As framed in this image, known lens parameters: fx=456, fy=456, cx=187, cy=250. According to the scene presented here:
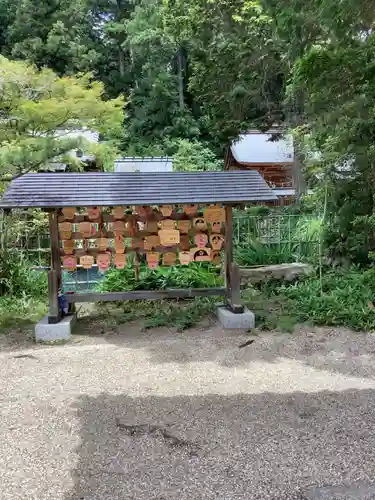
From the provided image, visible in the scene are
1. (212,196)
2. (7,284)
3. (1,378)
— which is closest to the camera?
(1,378)

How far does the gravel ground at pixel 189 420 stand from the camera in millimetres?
2717

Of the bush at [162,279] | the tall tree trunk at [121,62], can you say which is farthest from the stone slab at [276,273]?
the tall tree trunk at [121,62]

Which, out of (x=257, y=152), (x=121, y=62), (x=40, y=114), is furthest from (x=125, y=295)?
(x=121, y=62)

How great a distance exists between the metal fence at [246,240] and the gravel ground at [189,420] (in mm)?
3215

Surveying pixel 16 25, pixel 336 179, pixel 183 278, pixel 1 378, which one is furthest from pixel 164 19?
pixel 16 25

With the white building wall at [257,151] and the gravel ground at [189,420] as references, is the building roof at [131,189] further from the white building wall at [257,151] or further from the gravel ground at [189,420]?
the white building wall at [257,151]

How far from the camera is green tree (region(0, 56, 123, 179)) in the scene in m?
6.28

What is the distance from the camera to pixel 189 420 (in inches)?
141

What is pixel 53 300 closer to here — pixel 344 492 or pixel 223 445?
pixel 223 445

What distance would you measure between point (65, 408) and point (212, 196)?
3.50 meters

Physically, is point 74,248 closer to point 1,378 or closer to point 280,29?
point 1,378

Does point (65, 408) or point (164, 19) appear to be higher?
point (164, 19)

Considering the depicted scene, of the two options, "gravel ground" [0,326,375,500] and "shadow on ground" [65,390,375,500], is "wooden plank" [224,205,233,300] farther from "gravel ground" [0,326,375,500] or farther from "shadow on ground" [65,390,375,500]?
"shadow on ground" [65,390,375,500]

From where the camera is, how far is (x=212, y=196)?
631cm
